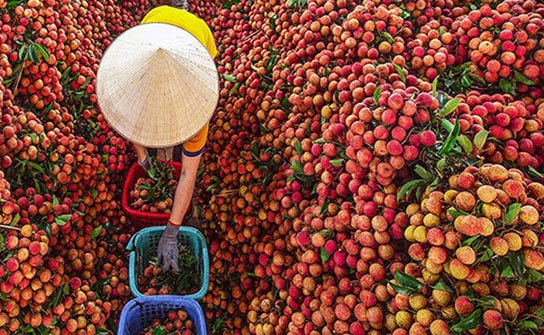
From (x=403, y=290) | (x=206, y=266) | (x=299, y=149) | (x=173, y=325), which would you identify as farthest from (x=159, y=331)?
(x=403, y=290)

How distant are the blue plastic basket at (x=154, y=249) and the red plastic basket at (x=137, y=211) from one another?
0.11 m

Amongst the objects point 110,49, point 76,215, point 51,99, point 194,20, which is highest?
point 110,49

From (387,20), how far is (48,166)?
5.53ft

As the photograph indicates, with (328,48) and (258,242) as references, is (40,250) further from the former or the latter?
(328,48)

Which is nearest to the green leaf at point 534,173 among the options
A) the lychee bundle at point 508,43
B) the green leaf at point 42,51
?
the lychee bundle at point 508,43

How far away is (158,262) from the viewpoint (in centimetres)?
217

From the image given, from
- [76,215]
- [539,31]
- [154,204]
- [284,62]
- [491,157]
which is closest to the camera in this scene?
[491,157]

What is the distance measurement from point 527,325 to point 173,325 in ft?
4.72

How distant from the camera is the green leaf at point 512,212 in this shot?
3.68ft

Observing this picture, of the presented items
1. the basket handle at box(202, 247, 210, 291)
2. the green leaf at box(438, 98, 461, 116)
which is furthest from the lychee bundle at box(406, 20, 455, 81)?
the basket handle at box(202, 247, 210, 291)

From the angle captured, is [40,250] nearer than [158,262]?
Yes

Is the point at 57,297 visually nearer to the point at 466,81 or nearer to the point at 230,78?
the point at 230,78

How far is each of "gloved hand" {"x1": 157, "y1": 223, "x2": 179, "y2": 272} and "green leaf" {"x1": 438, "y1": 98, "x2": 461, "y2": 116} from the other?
1.31 metres

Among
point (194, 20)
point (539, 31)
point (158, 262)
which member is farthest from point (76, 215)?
point (539, 31)
